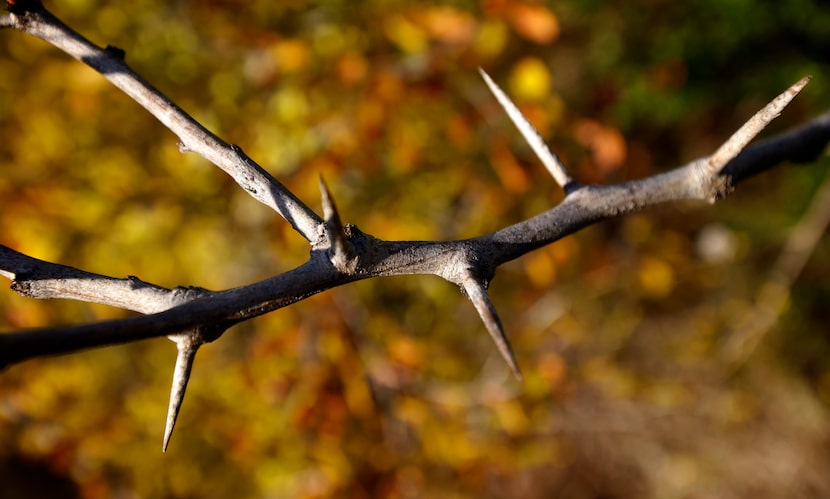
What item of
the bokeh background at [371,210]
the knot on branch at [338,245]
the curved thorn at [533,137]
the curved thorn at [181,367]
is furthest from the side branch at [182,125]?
the bokeh background at [371,210]

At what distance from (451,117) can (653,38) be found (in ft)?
5.91

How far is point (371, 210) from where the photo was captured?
4.00 m

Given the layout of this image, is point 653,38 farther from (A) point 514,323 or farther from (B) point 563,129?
(A) point 514,323

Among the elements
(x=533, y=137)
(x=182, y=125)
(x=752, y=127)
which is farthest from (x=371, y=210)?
(x=752, y=127)

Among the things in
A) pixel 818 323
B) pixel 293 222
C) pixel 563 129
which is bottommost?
pixel 293 222

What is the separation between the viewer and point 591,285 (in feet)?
16.4

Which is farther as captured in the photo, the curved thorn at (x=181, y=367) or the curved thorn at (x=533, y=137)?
the curved thorn at (x=533, y=137)

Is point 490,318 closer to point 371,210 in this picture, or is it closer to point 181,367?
point 181,367

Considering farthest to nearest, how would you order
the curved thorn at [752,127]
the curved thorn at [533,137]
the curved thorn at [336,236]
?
the curved thorn at [533,137], the curved thorn at [752,127], the curved thorn at [336,236]

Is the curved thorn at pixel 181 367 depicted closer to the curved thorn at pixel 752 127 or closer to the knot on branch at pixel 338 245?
the knot on branch at pixel 338 245

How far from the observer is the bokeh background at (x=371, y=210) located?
145 inches

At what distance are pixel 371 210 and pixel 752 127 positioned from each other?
2.93 meters

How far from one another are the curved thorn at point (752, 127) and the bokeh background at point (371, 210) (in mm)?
2116

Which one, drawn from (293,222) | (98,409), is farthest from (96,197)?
(293,222)
